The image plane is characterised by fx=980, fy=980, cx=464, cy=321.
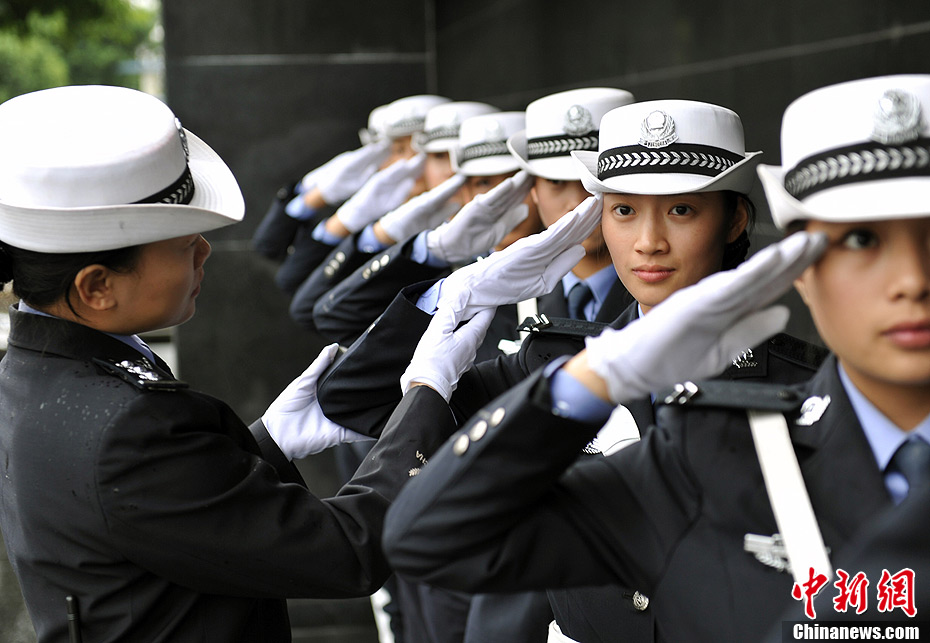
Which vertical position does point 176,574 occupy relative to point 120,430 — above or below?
below


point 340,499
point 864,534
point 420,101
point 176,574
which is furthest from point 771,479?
point 420,101

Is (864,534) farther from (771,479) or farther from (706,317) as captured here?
(706,317)

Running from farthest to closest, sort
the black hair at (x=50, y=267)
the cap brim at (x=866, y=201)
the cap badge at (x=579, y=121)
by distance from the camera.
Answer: the cap badge at (x=579, y=121) < the black hair at (x=50, y=267) < the cap brim at (x=866, y=201)

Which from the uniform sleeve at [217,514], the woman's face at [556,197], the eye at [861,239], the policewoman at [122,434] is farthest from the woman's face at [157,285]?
the woman's face at [556,197]

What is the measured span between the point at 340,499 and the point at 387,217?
260 cm

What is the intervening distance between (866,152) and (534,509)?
670 millimetres

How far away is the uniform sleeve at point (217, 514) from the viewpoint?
5.53ft

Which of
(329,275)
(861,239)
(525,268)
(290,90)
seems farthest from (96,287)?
(290,90)

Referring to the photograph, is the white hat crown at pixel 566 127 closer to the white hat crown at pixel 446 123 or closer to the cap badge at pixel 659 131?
the cap badge at pixel 659 131

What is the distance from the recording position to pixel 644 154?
225cm

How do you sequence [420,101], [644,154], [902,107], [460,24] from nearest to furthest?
[902,107] < [644,154] < [420,101] < [460,24]

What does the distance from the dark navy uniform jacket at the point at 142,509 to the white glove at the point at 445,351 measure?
313 mm

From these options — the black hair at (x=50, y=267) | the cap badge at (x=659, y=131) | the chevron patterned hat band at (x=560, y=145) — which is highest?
the cap badge at (x=659, y=131)

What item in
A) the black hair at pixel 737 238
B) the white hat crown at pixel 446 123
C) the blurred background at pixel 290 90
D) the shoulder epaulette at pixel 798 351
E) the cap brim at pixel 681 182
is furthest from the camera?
the blurred background at pixel 290 90
